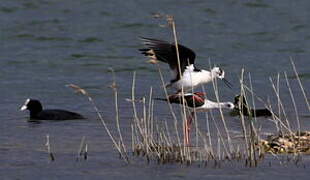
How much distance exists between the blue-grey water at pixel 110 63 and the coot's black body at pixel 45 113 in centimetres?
16

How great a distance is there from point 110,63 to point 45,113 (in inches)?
302

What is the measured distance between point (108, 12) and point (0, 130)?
16745 millimetres

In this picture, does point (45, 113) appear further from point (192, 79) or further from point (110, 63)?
point (110, 63)

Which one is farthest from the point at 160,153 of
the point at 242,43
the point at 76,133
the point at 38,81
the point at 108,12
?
the point at 108,12

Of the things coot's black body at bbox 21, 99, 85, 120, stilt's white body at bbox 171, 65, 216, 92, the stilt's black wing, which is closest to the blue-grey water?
coot's black body at bbox 21, 99, 85, 120

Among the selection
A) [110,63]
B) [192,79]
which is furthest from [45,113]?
[110,63]

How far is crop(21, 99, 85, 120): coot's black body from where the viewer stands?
1517 centimetres

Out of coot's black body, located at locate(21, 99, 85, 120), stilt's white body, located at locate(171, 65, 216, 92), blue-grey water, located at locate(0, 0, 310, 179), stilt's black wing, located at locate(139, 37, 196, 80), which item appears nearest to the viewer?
blue-grey water, located at locate(0, 0, 310, 179)

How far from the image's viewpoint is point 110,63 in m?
23.3

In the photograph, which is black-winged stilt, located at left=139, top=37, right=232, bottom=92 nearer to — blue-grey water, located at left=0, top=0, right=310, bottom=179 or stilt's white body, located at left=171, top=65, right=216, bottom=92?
stilt's white body, located at left=171, top=65, right=216, bottom=92

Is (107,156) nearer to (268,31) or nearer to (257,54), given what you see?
(257,54)

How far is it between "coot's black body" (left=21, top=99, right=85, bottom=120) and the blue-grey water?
16cm

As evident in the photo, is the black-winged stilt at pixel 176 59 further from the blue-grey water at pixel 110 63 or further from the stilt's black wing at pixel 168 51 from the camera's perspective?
the blue-grey water at pixel 110 63

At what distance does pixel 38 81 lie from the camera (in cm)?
2025
